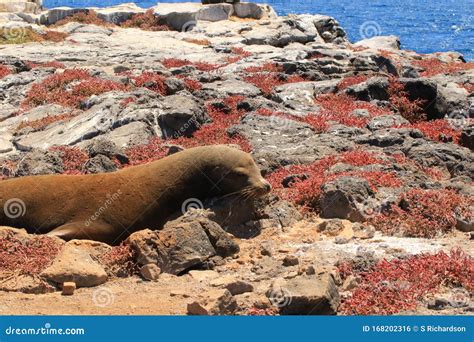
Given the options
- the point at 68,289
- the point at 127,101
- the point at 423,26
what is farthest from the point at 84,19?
the point at 423,26

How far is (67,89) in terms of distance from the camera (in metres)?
24.8

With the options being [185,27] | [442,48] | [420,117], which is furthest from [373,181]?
[442,48]

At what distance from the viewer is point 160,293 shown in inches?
374

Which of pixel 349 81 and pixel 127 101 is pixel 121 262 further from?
pixel 349 81

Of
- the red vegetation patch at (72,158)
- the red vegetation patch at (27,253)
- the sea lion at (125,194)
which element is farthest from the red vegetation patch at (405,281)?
the red vegetation patch at (72,158)

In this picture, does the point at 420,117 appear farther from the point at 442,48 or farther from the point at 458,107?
the point at 442,48

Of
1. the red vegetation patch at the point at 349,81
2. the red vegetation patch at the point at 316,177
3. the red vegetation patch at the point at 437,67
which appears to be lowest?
the red vegetation patch at the point at 437,67

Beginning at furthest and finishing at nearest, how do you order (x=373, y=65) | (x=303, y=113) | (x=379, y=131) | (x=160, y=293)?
1. (x=373, y=65)
2. (x=303, y=113)
3. (x=379, y=131)
4. (x=160, y=293)

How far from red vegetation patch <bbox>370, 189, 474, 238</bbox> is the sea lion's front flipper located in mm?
4295

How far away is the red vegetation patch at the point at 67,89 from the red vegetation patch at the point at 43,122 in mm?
1510

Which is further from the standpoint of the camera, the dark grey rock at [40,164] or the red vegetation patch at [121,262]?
the dark grey rock at [40,164]

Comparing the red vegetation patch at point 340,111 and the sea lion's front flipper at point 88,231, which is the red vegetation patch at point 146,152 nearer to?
Answer: the red vegetation patch at point 340,111

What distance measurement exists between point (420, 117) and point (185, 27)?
2660cm

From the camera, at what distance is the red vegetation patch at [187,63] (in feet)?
97.3
